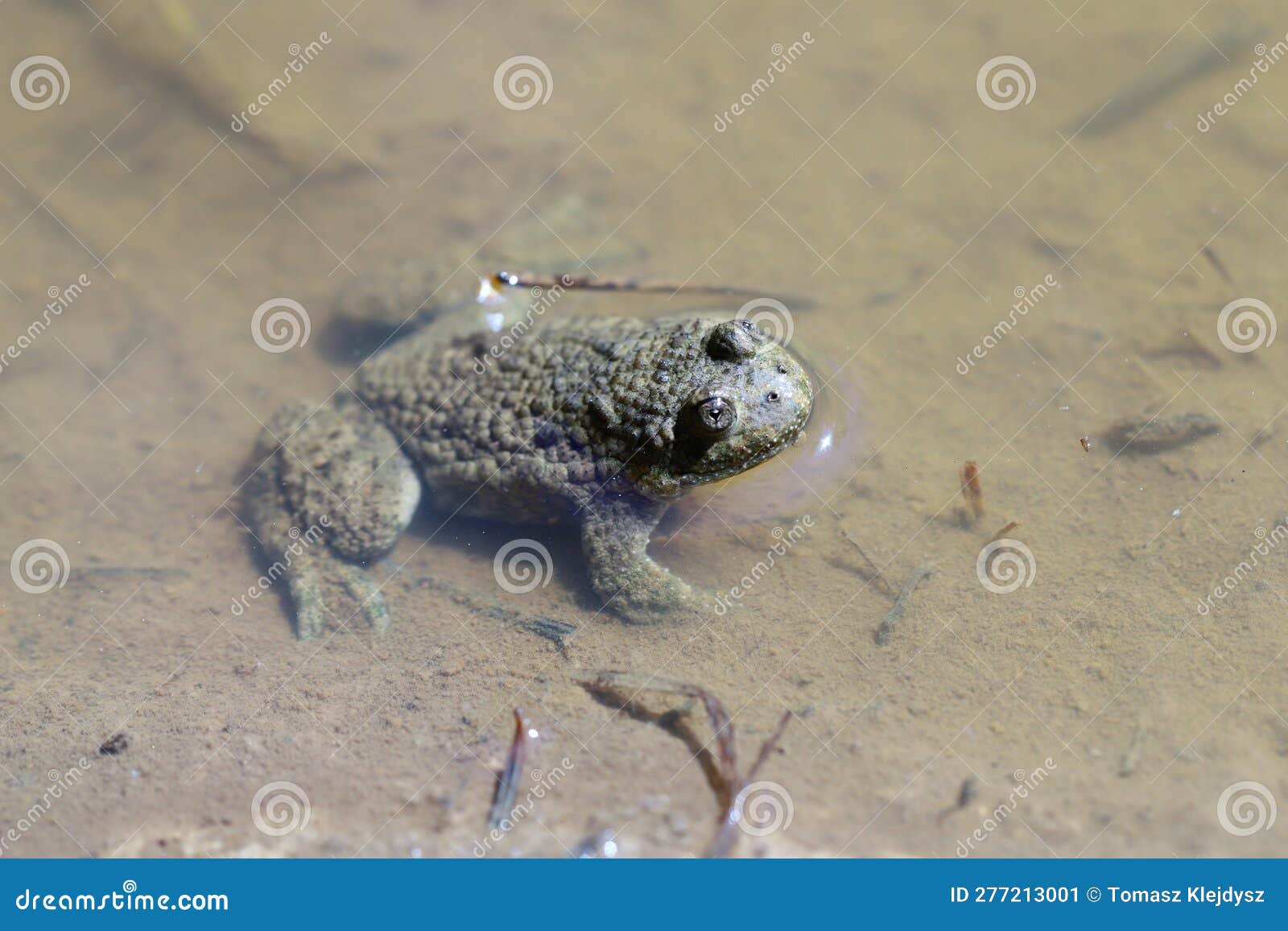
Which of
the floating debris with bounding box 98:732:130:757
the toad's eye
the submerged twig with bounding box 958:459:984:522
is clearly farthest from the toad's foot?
the floating debris with bounding box 98:732:130:757

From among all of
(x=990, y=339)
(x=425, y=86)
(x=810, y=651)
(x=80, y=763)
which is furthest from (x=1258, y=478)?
(x=425, y=86)

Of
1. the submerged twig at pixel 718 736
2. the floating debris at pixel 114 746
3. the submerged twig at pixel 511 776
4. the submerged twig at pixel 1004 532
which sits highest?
the submerged twig at pixel 1004 532

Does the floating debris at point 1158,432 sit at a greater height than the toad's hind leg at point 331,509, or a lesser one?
greater

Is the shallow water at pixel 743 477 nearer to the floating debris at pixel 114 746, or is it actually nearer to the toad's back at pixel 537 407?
the floating debris at pixel 114 746

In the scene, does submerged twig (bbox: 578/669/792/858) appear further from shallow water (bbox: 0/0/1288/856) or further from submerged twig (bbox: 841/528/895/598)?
submerged twig (bbox: 841/528/895/598)

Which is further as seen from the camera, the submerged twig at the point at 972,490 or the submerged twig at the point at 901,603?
the submerged twig at the point at 972,490

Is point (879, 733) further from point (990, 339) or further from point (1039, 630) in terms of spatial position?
point (990, 339)

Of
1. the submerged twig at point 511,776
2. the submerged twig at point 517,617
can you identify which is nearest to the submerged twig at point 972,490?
the submerged twig at point 517,617

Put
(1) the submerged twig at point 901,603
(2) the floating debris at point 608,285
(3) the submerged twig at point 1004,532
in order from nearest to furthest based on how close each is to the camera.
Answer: (1) the submerged twig at point 901,603 → (3) the submerged twig at point 1004,532 → (2) the floating debris at point 608,285
